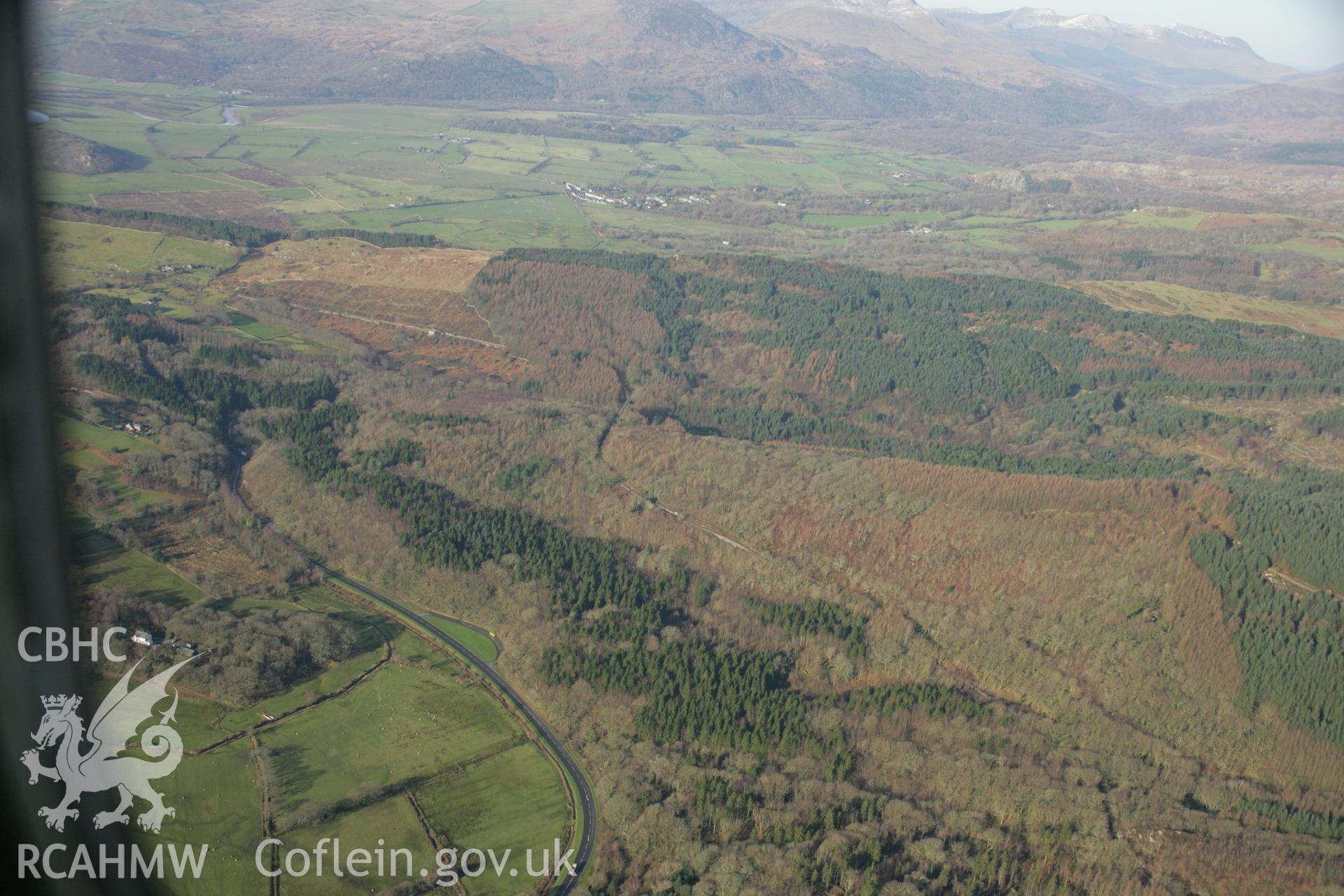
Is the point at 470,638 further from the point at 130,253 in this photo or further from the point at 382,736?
the point at 130,253

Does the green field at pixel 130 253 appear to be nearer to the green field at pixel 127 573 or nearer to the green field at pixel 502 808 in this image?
the green field at pixel 127 573

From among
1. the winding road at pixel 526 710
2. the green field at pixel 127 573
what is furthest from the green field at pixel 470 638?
the green field at pixel 127 573

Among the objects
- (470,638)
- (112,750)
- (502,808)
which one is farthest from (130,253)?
(112,750)

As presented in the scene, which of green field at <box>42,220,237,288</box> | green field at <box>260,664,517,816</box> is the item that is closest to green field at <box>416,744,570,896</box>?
green field at <box>260,664,517,816</box>

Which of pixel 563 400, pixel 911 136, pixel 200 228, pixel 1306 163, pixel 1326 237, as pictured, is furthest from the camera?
pixel 911 136

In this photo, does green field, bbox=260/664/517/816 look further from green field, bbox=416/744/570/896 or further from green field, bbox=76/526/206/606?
green field, bbox=76/526/206/606

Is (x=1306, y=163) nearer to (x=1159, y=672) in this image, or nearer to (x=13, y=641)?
(x=1159, y=672)

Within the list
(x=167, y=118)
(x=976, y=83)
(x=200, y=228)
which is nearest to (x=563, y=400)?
(x=200, y=228)
